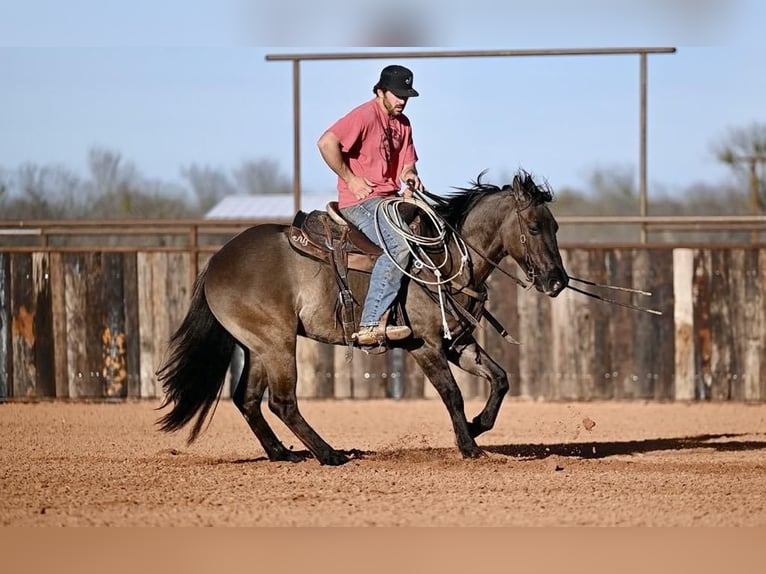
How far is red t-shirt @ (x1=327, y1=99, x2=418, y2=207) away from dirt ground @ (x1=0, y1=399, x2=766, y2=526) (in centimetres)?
218

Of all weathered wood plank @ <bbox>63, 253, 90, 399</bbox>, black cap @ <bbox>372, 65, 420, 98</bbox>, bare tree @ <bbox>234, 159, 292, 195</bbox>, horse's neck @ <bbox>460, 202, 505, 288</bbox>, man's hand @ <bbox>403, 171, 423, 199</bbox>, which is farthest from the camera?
bare tree @ <bbox>234, 159, 292, 195</bbox>

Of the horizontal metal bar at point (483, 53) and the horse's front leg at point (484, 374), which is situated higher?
the horizontal metal bar at point (483, 53)

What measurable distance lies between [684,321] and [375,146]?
7.05 meters

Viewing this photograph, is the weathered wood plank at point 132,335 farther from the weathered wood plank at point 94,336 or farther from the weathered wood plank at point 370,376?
the weathered wood plank at point 370,376

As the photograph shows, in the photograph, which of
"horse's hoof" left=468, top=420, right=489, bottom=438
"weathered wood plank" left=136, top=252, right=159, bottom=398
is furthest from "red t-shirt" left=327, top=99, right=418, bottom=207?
"weathered wood plank" left=136, top=252, right=159, bottom=398

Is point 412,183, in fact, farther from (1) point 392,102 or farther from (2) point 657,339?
(2) point 657,339

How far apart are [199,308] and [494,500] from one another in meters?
3.35

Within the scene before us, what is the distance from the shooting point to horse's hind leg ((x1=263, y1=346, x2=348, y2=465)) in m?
9.22

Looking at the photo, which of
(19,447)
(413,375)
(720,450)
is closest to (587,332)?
(413,375)

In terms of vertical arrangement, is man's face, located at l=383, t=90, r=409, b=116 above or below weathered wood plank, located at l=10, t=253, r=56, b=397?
above

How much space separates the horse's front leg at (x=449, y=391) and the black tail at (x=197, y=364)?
1.68m

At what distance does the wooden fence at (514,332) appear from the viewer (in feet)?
49.1

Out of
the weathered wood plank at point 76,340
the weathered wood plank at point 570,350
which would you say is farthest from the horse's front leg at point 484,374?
the weathered wood plank at point 76,340

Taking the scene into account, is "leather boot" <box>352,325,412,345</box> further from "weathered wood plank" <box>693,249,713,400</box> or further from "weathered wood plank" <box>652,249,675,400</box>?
"weathered wood plank" <box>693,249,713,400</box>
